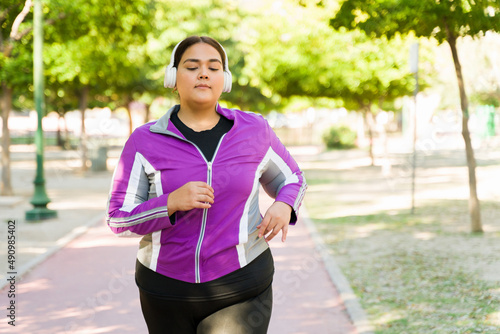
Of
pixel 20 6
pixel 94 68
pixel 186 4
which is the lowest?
pixel 94 68

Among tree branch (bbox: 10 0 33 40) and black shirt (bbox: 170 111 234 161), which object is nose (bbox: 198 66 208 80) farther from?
tree branch (bbox: 10 0 33 40)

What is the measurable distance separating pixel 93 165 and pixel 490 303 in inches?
797

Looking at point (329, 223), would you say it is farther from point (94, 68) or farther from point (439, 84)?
point (439, 84)

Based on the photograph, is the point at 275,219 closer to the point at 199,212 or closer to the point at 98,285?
the point at 199,212

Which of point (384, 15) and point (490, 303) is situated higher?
point (384, 15)

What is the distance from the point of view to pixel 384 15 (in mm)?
8867

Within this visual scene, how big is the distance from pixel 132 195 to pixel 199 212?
0.26m

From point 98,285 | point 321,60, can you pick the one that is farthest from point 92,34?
point 98,285

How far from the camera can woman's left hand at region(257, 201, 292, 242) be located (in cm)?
225

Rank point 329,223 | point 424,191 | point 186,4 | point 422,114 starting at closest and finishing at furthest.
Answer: point 329,223 < point 424,191 < point 186,4 < point 422,114

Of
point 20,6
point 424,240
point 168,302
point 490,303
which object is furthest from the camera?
point 20,6

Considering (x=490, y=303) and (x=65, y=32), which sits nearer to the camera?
(x=490, y=303)

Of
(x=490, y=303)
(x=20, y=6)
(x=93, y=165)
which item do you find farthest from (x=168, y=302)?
(x=93, y=165)

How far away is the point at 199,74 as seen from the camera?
228 cm
